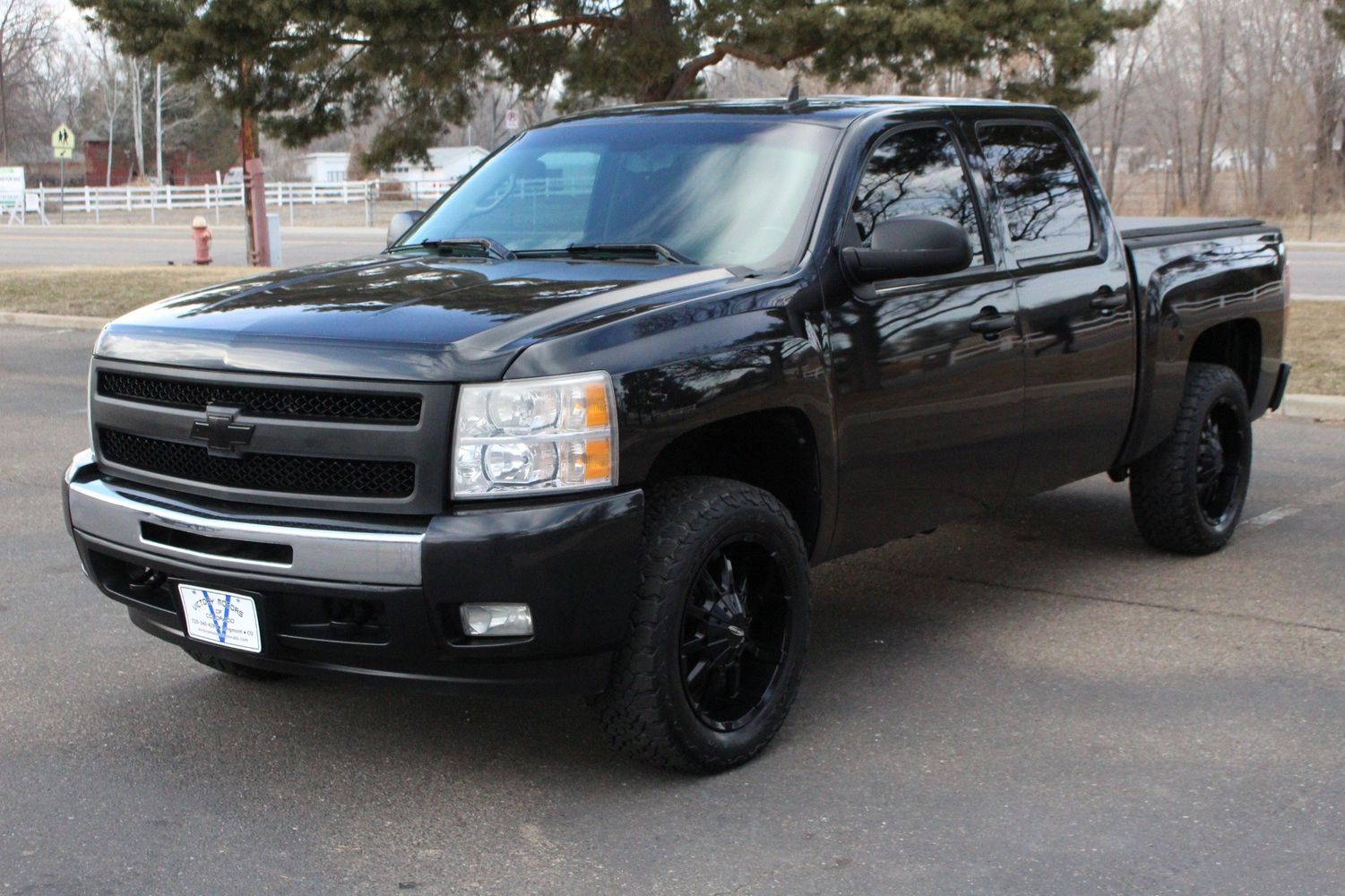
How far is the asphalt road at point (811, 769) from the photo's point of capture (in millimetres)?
3676

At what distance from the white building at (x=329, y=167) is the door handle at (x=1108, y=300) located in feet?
253

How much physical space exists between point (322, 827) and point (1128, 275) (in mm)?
3753

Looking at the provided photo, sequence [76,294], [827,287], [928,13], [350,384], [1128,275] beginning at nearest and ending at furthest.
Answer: [350,384] < [827,287] < [1128,275] < [928,13] < [76,294]

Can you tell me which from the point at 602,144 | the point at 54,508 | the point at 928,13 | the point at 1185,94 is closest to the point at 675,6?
the point at 928,13

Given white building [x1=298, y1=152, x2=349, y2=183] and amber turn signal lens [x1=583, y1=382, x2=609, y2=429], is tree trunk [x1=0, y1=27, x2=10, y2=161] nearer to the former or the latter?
white building [x1=298, y1=152, x2=349, y2=183]

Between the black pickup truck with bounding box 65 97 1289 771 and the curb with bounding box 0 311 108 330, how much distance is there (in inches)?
432

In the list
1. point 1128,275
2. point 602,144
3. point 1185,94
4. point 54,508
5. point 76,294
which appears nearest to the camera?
point 602,144

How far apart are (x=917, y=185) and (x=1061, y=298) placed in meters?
0.78

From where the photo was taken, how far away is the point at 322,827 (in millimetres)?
3928

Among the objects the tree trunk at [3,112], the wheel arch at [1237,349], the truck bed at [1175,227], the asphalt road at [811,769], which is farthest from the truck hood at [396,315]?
the tree trunk at [3,112]

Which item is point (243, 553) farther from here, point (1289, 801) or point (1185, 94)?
point (1185, 94)

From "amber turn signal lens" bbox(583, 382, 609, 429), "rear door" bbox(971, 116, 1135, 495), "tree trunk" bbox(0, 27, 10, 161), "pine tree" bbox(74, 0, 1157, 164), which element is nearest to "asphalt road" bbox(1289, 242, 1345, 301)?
"pine tree" bbox(74, 0, 1157, 164)

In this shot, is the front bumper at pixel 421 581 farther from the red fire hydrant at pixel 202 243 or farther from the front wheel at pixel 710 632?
the red fire hydrant at pixel 202 243

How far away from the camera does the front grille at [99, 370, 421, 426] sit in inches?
150
